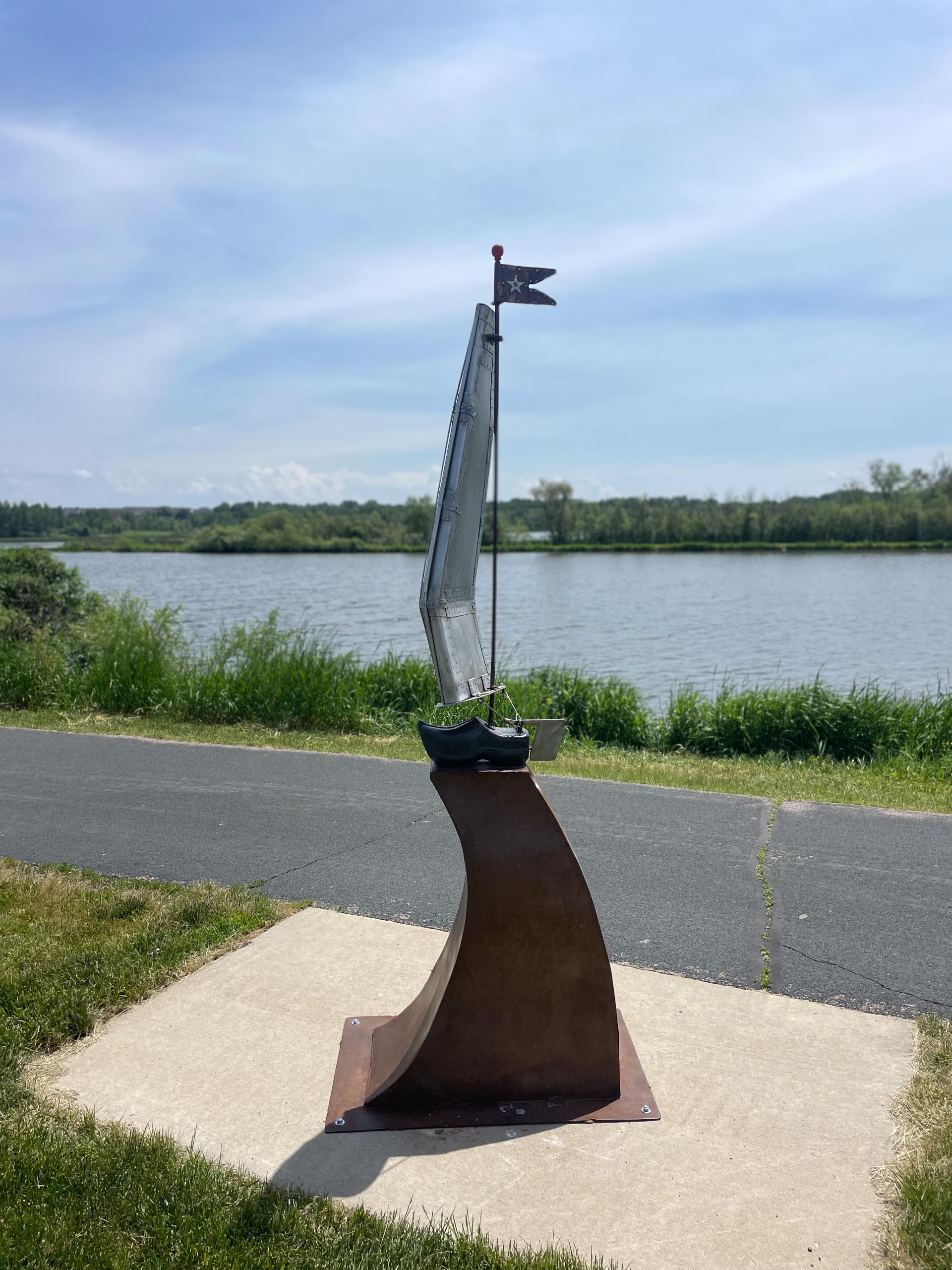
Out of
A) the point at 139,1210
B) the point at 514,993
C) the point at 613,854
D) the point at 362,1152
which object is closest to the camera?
the point at 139,1210

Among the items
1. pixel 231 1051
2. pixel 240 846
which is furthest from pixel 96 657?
pixel 231 1051

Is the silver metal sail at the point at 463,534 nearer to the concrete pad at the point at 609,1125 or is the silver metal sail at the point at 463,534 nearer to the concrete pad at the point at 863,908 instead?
the concrete pad at the point at 609,1125

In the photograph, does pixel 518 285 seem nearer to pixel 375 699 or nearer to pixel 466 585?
pixel 466 585

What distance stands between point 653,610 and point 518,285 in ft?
108

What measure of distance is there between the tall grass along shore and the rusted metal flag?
6304 mm

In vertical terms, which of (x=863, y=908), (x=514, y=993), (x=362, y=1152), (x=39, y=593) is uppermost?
(x=39, y=593)

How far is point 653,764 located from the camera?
30.8ft

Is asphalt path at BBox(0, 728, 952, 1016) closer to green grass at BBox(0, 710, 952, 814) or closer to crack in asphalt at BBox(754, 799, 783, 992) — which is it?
crack in asphalt at BBox(754, 799, 783, 992)

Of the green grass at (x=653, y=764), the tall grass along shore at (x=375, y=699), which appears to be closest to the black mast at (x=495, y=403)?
the green grass at (x=653, y=764)

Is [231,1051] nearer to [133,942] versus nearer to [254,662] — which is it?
[133,942]

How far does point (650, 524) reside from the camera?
81.5m

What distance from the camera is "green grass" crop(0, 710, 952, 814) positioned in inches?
310

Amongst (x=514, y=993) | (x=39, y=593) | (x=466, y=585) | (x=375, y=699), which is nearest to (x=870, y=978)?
(x=514, y=993)

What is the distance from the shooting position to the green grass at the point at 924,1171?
2.61 m
